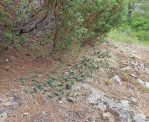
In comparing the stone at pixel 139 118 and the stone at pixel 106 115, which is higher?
the stone at pixel 106 115

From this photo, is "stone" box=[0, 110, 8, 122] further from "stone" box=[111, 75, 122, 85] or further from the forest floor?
"stone" box=[111, 75, 122, 85]

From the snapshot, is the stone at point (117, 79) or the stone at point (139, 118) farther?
the stone at point (117, 79)

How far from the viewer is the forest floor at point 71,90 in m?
5.70

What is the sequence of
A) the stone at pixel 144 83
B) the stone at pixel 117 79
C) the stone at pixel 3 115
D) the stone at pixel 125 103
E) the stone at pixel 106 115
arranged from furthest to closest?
the stone at pixel 144 83, the stone at pixel 117 79, the stone at pixel 125 103, the stone at pixel 106 115, the stone at pixel 3 115

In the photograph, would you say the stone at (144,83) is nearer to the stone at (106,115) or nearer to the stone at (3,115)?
the stone at (106,115)

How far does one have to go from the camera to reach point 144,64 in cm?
807

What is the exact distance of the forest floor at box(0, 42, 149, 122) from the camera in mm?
5695

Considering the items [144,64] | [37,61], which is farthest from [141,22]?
[37,61]

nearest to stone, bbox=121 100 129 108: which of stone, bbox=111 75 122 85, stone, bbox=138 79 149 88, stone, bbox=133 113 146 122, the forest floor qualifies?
the forest floor

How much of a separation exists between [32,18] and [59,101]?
57.1 inches

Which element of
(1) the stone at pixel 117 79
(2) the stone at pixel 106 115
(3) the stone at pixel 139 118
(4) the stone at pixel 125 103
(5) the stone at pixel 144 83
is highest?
(1) the stone at pixel 117 79

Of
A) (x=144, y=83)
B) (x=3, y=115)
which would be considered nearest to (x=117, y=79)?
(x=144, y=83)

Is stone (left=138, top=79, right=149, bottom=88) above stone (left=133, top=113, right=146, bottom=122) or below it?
above

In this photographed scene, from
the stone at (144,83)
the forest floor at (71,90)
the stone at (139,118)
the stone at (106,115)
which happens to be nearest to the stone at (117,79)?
the forest floor at (71,90)
